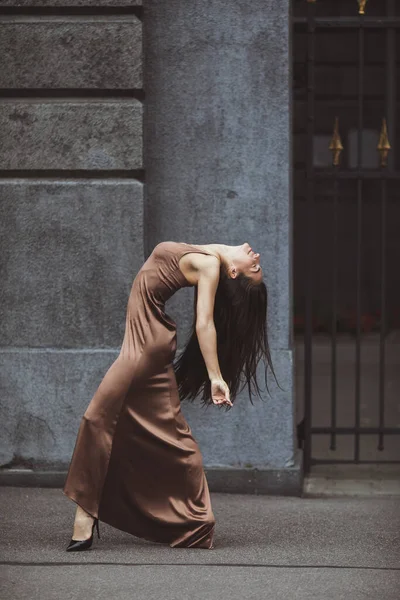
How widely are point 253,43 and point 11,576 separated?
3563mm

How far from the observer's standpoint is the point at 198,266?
550 centimetres

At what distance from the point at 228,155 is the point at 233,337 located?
1756mm

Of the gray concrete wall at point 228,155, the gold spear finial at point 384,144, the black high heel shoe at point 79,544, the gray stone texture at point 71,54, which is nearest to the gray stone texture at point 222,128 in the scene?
the gray concrete wall at point 228,155

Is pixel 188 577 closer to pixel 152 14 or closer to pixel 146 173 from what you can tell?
pixel 146 173

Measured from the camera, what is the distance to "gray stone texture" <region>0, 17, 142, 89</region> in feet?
23.1

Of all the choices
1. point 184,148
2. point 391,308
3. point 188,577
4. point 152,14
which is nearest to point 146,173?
point 184,148

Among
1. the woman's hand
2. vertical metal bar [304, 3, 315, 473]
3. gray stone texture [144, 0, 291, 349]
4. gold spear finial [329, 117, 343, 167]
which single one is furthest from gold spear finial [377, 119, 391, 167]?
the woman's hand

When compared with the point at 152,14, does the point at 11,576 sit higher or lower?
lower

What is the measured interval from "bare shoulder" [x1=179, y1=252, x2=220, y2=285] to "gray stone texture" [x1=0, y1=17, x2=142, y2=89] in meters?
1.87

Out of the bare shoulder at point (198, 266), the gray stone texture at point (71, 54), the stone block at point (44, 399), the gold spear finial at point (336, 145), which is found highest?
the gray stone texture at point (71, 54)

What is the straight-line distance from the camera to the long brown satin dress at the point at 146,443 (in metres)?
5.55

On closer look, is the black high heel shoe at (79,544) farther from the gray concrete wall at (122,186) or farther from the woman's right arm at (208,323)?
the gray concrete wall at (122,186)

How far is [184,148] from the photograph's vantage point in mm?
7160

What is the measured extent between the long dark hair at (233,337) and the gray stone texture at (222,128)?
1410 millimetres
